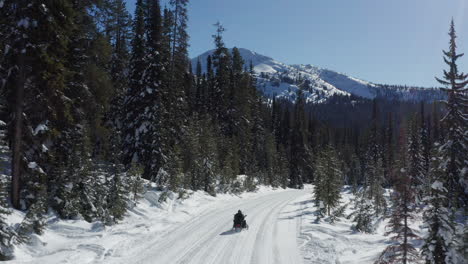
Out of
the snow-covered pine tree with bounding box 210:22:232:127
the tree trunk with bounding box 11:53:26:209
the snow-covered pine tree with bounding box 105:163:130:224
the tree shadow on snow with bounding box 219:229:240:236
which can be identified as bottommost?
the tree shadow on snow with bounding box 219:229:240:236

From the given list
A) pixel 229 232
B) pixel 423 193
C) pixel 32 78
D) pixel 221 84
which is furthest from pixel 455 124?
pixel 221 84

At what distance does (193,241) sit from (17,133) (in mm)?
8604

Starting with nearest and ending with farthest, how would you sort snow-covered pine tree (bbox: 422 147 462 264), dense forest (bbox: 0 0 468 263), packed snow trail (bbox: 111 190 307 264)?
snow-covered pine tree (bbox: 422 147 462 264), dense forest (bbox: 0 0 468 263), packed snow trail (bbox: 111 190 307 264)

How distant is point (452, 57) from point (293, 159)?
52.2 m

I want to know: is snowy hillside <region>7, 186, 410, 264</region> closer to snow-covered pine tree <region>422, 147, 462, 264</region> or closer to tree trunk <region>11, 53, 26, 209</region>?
tree trunk <region>11, 53, 26, 209</region>

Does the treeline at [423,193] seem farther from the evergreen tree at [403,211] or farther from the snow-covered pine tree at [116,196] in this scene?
the snow-covered pine tree at [116,196]

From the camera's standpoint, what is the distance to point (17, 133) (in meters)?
13.8

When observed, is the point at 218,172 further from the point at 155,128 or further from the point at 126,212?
the point at 126,212

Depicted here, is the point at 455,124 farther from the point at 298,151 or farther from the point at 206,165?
the point at 298,151

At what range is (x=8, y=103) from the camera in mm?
14766

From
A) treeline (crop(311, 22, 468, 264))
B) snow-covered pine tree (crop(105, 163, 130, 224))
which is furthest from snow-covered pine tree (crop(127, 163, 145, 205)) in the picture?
treeline (crop(311, 22, 468, 264))

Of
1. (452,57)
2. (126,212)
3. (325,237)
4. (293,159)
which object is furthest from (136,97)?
(293,159)

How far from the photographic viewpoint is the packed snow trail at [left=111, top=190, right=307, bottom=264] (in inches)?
463

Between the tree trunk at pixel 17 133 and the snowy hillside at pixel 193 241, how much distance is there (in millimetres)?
1145
